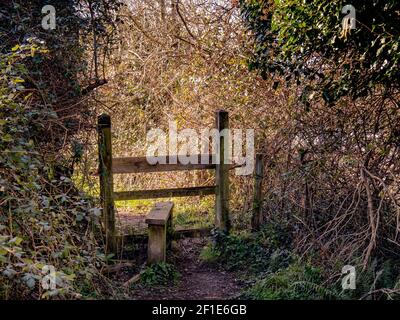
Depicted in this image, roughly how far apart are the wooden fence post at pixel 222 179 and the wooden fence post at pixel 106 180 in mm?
1652

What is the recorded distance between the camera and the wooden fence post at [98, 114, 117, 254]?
18.9 feet

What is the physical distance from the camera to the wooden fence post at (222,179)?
21.8ft

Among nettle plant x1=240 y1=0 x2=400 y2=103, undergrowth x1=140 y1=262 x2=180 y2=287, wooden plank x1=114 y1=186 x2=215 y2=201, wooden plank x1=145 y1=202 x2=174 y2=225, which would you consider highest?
nettle plant x1=240 y1=0 x2=400 y2=103

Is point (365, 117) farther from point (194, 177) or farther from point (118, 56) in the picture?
point (118, 56)

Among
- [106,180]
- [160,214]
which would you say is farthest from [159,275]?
[106,180]

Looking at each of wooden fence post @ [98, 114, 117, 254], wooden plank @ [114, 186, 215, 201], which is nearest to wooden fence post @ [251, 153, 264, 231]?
wooden plank @ [114, 186, 215, 201]

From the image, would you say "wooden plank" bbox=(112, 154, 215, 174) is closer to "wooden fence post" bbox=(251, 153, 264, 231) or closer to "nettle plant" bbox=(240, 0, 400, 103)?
"wooden fence post" bbox=(251, 153, 264, 231)

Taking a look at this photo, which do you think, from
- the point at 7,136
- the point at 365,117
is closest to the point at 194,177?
the point at 365,117

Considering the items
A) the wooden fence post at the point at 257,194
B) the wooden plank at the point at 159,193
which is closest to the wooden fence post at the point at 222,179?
the wooden plank at the point at 159,193

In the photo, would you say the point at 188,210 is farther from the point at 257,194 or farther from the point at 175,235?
the point at 175,235

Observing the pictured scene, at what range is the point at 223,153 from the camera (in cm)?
664

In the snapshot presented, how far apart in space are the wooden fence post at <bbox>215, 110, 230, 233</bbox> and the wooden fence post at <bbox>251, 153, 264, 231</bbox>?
0.45 metres
